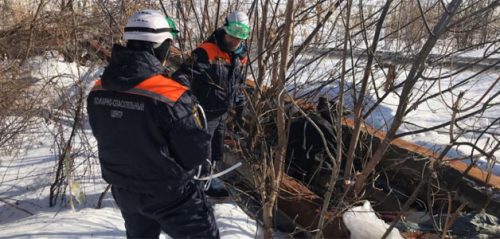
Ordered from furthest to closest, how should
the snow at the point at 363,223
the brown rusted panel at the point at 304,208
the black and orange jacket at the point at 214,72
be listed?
1. the black and orange jacket at the point at 214,72
2. the brown rusted panel at the point at 304,208
3. the snow at the point at 363,223

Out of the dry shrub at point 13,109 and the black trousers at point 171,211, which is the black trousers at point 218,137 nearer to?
the dry shrub at point 13,109

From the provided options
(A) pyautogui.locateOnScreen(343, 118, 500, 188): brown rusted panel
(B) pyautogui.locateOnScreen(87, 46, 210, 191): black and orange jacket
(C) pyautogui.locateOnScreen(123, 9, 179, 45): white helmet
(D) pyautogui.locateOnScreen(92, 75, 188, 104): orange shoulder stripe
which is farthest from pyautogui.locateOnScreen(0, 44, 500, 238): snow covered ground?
(C) pyautogui.locateOnScreen(123, 9, 179, 45): white helmet

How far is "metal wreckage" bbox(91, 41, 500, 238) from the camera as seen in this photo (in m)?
3.01

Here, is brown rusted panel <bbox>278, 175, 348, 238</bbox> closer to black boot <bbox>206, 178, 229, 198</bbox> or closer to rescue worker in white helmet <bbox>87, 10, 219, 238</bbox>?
black boot <bbox>206, 178, 229, 198</bbox>

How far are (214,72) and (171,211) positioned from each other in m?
1.91

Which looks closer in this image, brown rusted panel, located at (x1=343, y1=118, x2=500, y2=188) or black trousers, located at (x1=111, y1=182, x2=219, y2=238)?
black trousers, located at (x1=111, y1=182, x2=219, y2=238)

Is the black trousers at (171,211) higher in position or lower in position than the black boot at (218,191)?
higher

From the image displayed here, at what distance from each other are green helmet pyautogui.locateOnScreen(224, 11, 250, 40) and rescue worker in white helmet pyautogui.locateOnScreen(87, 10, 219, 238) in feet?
4.65

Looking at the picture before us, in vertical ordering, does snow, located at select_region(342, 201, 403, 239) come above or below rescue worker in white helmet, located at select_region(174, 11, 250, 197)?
below

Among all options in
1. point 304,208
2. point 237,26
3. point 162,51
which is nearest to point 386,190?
point 304,208

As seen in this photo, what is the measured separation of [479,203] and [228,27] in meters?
2.35

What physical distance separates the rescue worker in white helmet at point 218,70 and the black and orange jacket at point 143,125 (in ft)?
5.13

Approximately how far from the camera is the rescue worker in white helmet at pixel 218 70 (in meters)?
4.13

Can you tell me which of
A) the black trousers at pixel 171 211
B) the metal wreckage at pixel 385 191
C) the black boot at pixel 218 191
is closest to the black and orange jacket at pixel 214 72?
the metal wreckage at pixel 385 191
